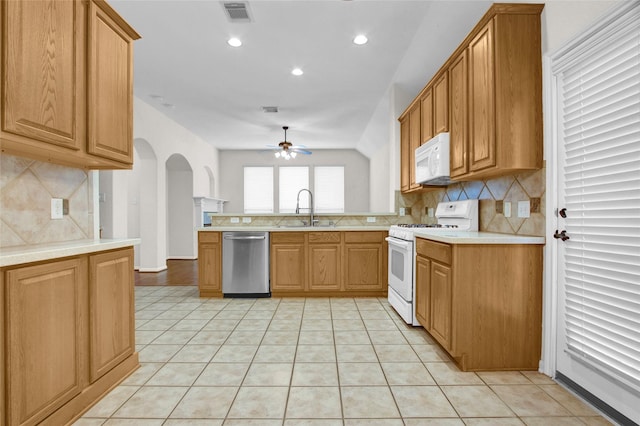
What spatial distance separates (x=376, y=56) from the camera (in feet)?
11.9

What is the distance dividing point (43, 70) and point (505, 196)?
290cm

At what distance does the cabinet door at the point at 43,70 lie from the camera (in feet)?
4.13

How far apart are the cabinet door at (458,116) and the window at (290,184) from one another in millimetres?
6357

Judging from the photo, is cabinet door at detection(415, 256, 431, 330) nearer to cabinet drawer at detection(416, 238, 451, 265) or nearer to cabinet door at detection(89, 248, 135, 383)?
cabinet drawer at detection(416, 238, 451, 265)

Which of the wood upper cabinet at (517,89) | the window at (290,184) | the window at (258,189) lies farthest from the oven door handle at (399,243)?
the window at (258,189)

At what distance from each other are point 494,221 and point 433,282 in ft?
2.44

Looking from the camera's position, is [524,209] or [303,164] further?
[303,164]

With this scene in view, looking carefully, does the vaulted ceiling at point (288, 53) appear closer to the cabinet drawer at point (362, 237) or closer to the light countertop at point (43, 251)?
the cabinet drawer at point (362, 237)

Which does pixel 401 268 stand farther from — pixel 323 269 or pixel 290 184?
pixel 290 184

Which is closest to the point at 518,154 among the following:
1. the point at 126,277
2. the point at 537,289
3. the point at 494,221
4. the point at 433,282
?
the point at 494,221

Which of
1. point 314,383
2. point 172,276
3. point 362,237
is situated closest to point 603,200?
point 314,383

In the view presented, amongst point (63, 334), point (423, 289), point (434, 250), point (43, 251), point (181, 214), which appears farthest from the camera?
point (181, 214)

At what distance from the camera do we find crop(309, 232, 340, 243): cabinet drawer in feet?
12.5

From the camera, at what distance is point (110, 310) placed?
177 cm
